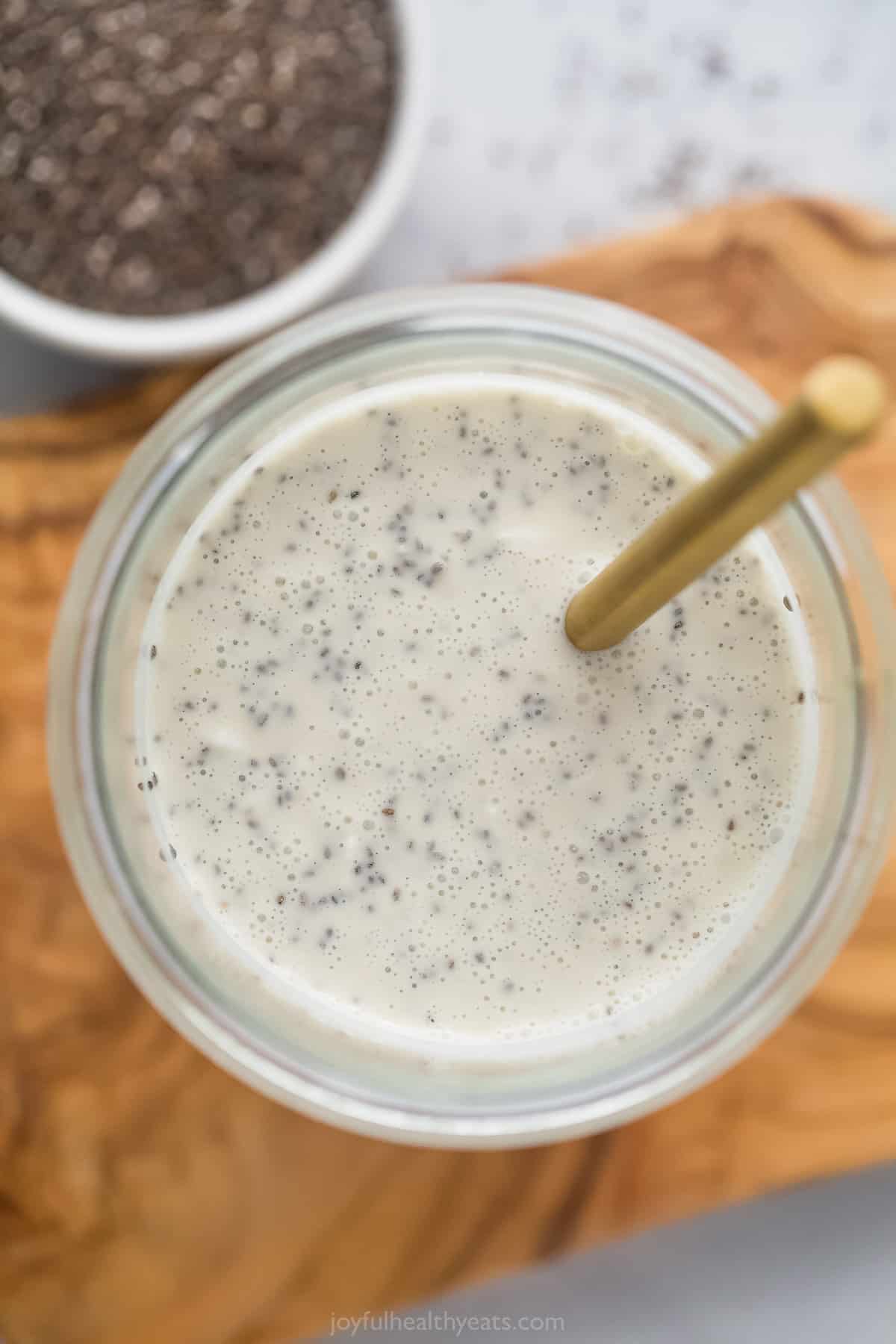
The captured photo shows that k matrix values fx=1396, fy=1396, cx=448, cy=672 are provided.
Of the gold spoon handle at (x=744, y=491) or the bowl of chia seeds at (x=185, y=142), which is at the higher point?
the bowl of chia seeds at (x=185, y=142)

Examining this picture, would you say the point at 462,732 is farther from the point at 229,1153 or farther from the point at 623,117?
the point at 623,117

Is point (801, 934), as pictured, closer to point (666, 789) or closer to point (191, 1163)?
point (666, 789)

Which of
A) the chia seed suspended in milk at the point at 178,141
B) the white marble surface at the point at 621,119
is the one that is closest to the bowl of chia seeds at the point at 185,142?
the chia seed suspended in milk at the point at 178,141

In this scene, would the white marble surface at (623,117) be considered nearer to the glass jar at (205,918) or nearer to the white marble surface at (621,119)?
the white marble surface at (621,119)

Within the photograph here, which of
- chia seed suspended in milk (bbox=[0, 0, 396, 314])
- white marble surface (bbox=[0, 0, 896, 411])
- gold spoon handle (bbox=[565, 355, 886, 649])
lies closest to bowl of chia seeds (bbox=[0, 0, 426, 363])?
chia seed suspended in milk (bbox=[0, 0, 396, 314])

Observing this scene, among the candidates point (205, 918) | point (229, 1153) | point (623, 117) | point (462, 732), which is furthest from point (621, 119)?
point (229, 1153)

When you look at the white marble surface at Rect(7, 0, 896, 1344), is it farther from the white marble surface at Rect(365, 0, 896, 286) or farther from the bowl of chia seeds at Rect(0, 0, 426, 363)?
the bowl of chia seeds at Rect(0, 0, 426, 363)
